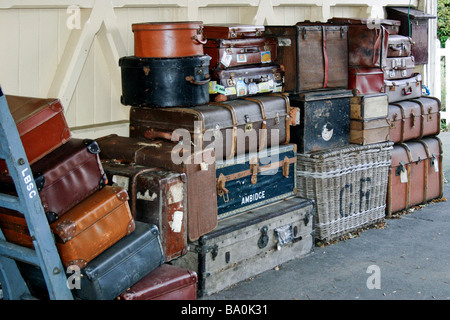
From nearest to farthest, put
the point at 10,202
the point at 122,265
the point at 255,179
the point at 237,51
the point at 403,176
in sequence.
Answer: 1. the point at 10,202
2. the point at 122,265
3. the point at 255,179
4. the point at 237,51
5. the point at 403,176

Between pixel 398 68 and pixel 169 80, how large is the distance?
121 inches

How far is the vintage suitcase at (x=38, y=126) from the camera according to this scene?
3.69 meters

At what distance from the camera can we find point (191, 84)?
4.81 m

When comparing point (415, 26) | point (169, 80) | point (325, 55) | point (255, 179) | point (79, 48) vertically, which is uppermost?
point (415, 26)

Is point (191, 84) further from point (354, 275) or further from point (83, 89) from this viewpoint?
point (354, 275)

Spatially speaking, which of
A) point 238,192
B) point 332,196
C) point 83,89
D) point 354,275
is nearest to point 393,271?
point 354,275

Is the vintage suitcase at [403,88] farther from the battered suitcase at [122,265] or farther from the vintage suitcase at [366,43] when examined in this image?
the battered suitcase at [122,265]

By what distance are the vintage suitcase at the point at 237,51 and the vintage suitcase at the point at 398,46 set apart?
1722mm

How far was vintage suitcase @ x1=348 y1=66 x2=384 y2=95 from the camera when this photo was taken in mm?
6133

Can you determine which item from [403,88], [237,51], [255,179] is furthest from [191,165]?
[403,88]

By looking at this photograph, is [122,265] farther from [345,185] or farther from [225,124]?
[345,185]

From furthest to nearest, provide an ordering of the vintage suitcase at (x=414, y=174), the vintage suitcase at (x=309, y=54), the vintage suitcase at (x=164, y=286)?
the vintage suitcase at (x=414, y=174), the vintage suitcase at (x=309, y=54), the vintage suitcase at (x=164, y=286)

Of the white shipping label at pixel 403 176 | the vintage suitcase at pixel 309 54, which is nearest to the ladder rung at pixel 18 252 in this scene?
the vintage suitcase at pixel 309 54

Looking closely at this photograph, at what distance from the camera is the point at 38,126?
3734 mm
